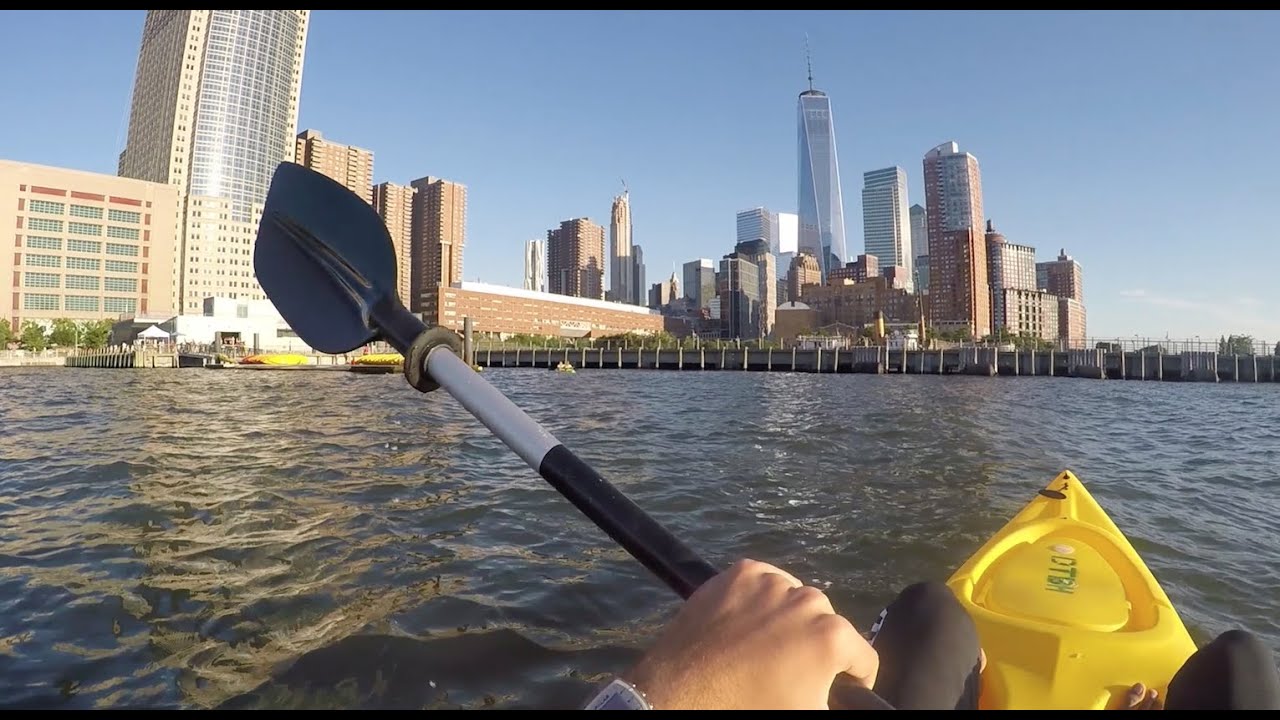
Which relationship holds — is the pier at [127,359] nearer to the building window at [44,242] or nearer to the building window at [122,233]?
the building window at [44,242]

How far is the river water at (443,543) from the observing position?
3719 millimetres

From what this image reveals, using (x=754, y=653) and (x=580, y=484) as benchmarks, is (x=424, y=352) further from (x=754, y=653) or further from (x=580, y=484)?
(x=754, y=653)

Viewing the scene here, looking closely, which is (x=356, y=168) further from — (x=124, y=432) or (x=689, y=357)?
(x=124, y=432)

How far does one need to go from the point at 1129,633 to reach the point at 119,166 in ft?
692

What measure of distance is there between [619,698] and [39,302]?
11961cm

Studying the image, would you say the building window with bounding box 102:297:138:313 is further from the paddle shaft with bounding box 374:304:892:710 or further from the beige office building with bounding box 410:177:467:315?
the paddle shaft with bounding box 374:304:892:710

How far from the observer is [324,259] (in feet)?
8.74

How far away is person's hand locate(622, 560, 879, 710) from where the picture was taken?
3.28 feet

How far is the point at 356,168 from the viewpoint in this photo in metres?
152

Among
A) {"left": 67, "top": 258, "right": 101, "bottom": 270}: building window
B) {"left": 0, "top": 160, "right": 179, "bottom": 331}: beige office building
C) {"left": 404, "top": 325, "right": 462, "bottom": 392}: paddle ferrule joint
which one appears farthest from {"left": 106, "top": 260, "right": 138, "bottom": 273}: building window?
{"left": 404, "top": 325, "right": 462, "bottom": 392}: paddle ferrule joint

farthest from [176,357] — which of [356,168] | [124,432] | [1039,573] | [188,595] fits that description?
[356,168]

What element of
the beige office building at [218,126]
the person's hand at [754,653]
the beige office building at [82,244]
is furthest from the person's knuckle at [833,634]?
the beige office building at [218,126]

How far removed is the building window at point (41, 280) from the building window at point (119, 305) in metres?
5.68

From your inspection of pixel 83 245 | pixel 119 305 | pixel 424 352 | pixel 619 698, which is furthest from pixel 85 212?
pixel 619 698
